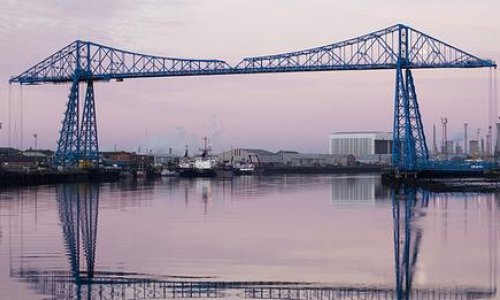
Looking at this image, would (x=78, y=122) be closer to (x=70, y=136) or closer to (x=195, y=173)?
(x=70, y=136)

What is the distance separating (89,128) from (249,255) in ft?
220

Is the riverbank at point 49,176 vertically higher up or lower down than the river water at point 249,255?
higher up

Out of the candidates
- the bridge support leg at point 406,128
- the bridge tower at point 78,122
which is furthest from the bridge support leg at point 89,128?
the bridge support leg at point 406,128

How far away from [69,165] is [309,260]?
69.4m

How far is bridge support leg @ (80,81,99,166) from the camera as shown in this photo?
273 ft

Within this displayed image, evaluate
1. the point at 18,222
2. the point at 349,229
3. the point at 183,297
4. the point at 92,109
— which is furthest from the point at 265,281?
the point at 92,109

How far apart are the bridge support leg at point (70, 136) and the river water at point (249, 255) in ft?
157

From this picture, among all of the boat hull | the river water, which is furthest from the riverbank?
the river water

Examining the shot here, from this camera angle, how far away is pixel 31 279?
15.7 metres

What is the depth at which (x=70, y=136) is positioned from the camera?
83625mm

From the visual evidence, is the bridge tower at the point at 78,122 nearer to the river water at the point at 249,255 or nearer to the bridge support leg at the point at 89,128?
the bridge support leg at the point at 89,128

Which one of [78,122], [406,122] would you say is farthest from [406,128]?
[78,122]

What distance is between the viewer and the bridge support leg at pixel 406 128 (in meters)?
68.3

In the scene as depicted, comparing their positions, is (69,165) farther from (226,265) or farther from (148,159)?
(148,159)
